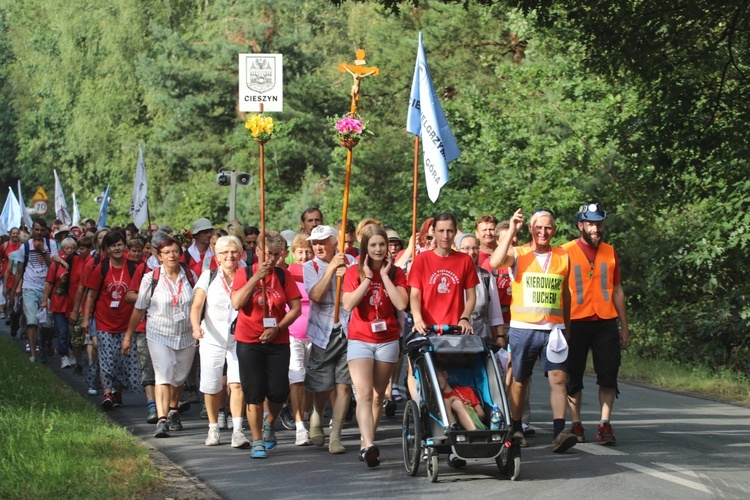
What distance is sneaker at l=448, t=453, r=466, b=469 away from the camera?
30.9 feet

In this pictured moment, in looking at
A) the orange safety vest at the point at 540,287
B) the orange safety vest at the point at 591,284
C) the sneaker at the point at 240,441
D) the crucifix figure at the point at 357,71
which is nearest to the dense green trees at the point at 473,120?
the crucifix figure at the point at 357,71

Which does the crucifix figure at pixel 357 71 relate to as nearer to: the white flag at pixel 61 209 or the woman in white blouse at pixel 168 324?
the woman in white blouse at pixel 168 324

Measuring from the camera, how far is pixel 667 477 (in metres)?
9.02

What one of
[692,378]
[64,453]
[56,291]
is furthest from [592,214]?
[56,291]

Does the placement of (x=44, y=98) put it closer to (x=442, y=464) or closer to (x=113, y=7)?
(x=113, y=7)

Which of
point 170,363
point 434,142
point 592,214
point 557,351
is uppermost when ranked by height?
point 434,142

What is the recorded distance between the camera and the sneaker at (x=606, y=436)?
34.7 ft

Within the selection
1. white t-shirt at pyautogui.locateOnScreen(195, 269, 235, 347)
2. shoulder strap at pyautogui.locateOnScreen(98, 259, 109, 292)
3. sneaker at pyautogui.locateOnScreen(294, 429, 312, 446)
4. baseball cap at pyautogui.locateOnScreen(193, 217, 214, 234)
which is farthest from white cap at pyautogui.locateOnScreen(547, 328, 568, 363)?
shoulder strap at pyautogui.locateOnScreen(98, 259, 109, 292)

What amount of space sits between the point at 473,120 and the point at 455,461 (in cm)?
1611

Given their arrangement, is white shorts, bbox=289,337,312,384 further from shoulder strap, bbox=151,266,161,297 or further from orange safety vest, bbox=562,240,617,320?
orange safety vest, bbox=562,240,617,320

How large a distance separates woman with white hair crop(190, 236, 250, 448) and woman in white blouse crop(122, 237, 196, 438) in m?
0.92

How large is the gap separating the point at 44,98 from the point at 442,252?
61.6 meters

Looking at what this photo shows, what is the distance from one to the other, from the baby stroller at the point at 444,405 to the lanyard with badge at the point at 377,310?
42 cm

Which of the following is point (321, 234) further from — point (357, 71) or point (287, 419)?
point (287, 419)
